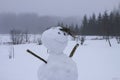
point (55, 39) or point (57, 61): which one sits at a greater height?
point (55, 39)

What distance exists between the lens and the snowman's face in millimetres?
2352

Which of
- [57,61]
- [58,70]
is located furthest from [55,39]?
[58,70]

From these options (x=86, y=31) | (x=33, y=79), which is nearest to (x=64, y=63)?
(x=33, y=79)

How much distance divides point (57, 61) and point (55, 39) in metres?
0.29

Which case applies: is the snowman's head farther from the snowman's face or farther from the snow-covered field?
the snow-covered field

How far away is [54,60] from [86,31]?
46.8 metres

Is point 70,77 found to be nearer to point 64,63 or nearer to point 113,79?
point 64,63

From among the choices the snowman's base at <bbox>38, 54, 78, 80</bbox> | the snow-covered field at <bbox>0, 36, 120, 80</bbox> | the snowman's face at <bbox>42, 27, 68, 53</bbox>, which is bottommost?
the snow-covered field at <bbox>0, 36, 120, 80</bbox>

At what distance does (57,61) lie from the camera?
2.32 m

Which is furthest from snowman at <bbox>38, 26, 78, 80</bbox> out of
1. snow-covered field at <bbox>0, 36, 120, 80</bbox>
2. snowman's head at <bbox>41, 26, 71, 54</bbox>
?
snow-covered field at <bbox>0, 36, 120, 80</bbox>

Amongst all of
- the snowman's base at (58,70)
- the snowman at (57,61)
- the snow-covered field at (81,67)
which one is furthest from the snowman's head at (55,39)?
the snow-covered field at (81,67)

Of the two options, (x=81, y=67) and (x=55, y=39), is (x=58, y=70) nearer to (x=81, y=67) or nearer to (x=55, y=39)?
(x=55, y=39)

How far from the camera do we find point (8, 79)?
20.5 ft

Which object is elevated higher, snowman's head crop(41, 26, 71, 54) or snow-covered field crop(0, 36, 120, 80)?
snowman's head crop(41, 26, 71, 54)
